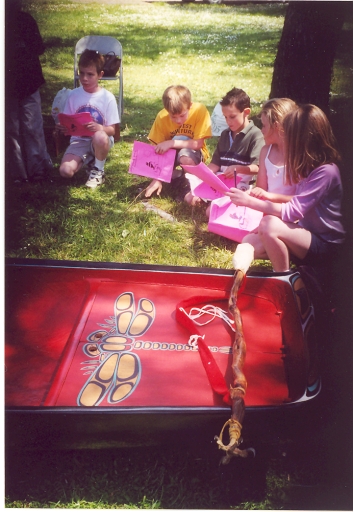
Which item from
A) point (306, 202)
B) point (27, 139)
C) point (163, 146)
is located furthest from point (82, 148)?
point (306, 202)

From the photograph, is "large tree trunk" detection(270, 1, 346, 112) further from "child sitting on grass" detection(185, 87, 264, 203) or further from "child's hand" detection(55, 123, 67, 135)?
"child's hand" detection(55, 123, 67, 135)

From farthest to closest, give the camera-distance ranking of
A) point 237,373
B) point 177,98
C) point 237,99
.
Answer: point 177,98 < point 237,99 < point 237,373

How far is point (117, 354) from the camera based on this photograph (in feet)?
4.84

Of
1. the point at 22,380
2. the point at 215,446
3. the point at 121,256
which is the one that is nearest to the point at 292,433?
the point at 215,446

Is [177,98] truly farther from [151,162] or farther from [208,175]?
[208,175]

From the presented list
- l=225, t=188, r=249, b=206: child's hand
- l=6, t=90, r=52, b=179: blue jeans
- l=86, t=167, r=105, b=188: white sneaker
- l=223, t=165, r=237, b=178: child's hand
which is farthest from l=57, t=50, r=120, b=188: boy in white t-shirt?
l=225, t=188, r=249, b=206: child's hand

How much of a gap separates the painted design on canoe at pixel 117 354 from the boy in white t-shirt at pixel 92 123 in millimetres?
958

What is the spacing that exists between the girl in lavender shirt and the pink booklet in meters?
0.97

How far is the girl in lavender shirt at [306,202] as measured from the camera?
5.52 feet

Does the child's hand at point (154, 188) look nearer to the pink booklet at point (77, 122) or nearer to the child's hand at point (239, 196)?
the pink booklet at point (77, 122)

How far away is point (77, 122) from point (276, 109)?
1.03 m

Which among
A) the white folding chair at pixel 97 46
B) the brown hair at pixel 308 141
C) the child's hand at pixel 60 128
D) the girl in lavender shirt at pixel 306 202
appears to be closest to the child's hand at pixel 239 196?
the girl in lavender shirt at pixel 306 202

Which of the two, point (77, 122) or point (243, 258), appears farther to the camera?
point (77, 122)

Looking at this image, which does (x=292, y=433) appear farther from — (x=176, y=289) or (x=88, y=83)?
(x=88, y=83)
